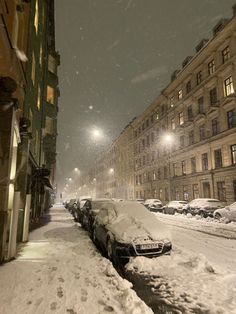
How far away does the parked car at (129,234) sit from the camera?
275 inches

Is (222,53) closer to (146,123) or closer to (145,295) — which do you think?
(146,123)

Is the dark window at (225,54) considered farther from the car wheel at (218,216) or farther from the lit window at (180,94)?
the car wheel at (218,216)

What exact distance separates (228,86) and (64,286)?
27754 mm

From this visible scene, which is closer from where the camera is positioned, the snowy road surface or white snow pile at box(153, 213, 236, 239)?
the snowy road surface

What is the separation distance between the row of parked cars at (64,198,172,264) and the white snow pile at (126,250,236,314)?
0.95 ft

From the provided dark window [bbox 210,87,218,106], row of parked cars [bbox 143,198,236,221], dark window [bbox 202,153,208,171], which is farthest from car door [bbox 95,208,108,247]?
dark window [bbox 210,87,218,106]

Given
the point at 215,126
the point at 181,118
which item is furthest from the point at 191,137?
the point at 215,126

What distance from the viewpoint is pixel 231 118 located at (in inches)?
1036

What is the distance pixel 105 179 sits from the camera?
86188mm

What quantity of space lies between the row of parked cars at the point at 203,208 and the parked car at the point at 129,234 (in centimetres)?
1116

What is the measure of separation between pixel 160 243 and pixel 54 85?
71.7ft

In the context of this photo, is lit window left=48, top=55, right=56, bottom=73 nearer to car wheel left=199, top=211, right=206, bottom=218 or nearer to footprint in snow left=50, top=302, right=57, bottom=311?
car wheel left=199, top=211, right=206, bottom=218

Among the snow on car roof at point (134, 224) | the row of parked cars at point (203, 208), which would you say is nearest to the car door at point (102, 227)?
the snow on car roof at point (134, 224)

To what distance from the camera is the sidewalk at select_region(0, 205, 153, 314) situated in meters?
4.15
